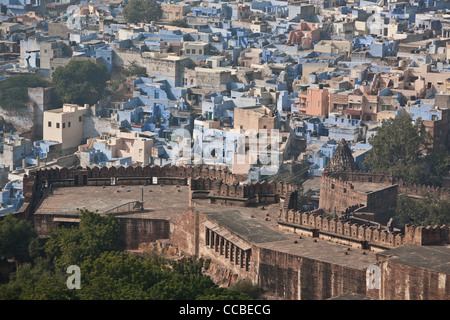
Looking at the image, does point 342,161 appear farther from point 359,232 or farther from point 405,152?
point 359,232

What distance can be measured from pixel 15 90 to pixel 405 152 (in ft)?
71.5

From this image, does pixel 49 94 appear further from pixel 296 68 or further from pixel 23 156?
pixel 296 68

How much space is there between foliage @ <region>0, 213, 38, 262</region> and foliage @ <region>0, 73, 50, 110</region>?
2842 cm

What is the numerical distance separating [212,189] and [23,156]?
73.8 feet

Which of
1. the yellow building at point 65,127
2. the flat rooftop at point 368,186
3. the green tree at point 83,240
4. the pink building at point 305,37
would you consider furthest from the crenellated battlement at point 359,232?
the pink building at point 305,37

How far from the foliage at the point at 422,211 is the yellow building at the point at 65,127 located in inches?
746

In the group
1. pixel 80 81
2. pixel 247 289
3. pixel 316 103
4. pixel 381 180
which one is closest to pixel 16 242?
pixel 247 289

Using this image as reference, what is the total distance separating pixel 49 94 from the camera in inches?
2665

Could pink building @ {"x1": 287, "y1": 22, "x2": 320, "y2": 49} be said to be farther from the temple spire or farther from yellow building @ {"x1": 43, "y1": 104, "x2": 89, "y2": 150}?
the temple spire

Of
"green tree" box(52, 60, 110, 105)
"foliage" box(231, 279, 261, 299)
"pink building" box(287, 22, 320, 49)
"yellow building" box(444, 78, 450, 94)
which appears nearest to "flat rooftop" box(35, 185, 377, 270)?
"foliage" box(231, 279, 261, 299)

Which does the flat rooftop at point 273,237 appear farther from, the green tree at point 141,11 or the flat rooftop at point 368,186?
the green tree at point 141,11

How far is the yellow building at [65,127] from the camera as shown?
6262 cm

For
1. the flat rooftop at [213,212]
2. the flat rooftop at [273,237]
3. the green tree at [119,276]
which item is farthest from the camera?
the flat rooftop at [213,212]

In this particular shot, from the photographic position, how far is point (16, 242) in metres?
39.1
